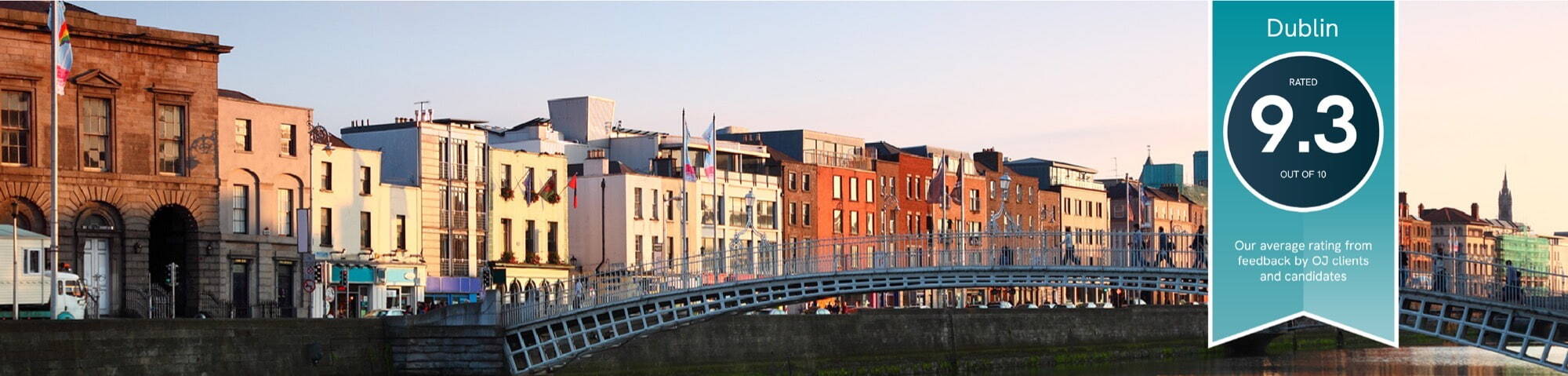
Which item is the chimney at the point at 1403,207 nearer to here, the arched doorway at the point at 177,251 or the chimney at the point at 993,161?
the chimney at the point at 993,161

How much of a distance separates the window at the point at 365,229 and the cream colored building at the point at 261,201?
5.78 meters

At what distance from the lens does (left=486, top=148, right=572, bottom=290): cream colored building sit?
256ft

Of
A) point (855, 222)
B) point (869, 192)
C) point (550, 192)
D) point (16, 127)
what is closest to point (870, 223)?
point (869, 192)

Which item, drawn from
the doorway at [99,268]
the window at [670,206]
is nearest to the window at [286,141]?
the doorway at [99,268]

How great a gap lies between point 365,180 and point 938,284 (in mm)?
29041

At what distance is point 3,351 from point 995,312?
42.5 metres

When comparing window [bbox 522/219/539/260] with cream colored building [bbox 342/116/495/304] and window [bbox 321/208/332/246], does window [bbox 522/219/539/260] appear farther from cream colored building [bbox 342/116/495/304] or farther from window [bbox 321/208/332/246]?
window [bbox 321/208/332/246]

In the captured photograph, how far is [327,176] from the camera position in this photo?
68375 mm

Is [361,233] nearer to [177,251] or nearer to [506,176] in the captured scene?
[506,176]

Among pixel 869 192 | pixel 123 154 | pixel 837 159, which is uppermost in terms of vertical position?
pixel 837 159

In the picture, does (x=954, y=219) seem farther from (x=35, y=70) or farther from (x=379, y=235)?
(x=35, y=70)

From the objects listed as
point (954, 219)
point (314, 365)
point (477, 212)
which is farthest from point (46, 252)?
point (954, 219)

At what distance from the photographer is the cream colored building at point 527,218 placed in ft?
256

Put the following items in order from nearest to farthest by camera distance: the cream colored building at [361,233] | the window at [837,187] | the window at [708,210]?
the cream colored building at [361,233]
the window at [708,210]
the window at [837,187]
